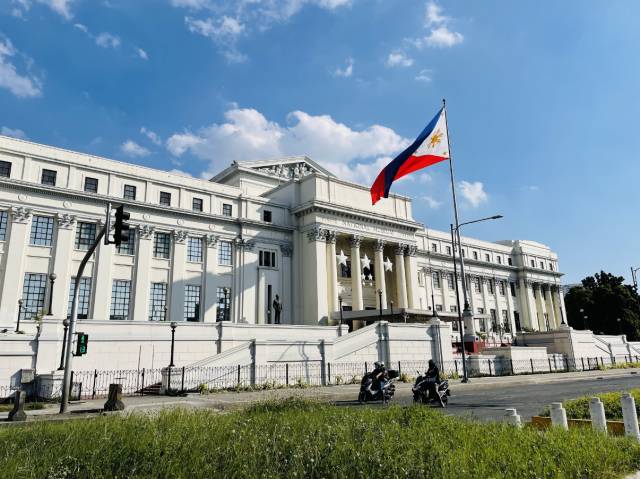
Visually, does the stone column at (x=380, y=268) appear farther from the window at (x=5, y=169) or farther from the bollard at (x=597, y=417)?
the bollard at (x=597, y=417)

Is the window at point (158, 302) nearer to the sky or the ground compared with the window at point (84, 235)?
nearer to the ground

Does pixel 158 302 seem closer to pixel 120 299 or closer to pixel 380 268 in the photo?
pixel 120 299

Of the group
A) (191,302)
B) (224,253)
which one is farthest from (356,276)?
(191,302)

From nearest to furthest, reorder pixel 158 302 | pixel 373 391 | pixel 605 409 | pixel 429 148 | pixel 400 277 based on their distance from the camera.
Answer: pixel 605 409 < pixel 373 391 < pixel 429 148 < pixel 158 302 < pixel 400 277

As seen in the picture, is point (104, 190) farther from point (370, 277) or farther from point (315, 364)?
point (370, 277)

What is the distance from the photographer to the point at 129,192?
139 feet

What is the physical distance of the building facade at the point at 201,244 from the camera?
36656 mm

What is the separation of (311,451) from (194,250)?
40498 mm

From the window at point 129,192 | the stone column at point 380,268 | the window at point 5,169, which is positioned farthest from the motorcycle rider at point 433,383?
the window at point 5,169

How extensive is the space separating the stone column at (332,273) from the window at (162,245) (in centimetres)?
1616

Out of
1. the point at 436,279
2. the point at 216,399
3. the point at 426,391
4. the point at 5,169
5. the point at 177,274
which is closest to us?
the point at 426,391

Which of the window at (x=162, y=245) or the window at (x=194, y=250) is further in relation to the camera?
the window at (x=194, y=250)

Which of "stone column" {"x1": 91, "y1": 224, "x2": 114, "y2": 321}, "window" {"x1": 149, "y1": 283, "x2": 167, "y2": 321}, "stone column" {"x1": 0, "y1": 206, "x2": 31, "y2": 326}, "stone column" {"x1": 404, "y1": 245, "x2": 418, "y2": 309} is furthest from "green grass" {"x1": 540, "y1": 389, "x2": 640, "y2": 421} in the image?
"stone column" {"x1": 404, "y1": 245, "x2": 418, "y2": 309}

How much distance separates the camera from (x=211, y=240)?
150ft
